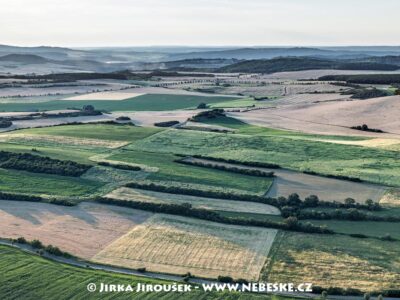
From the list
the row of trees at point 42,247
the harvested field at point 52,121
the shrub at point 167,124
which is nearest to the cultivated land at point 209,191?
the harvested field at point 52,121

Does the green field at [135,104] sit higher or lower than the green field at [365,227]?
higher

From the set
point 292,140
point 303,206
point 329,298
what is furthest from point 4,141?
point 329,298

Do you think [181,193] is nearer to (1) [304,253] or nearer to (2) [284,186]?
(2) [284,186]

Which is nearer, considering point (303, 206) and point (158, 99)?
point (303, 206)

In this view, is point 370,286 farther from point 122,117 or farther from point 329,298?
point 122,117

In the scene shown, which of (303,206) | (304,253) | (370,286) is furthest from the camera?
(303,206)

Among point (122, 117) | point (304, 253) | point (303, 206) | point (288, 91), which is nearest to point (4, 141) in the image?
point (122, 117)

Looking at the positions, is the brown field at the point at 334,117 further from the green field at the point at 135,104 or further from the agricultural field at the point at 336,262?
the agricultural field at the point at 336,262

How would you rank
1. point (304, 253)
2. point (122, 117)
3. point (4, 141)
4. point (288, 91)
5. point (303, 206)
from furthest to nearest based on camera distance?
point (288, 91), point (122, 117), point (4, 141), point (303, 206), point (304, 253)
